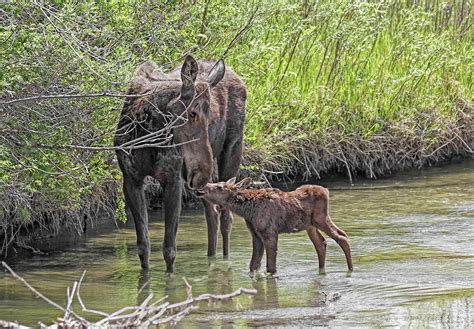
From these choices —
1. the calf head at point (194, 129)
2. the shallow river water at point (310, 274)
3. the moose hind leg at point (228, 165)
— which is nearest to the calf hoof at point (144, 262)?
the shallow river water at point (310, 274)

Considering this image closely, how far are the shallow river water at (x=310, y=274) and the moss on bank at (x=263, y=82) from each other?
29.1 inches

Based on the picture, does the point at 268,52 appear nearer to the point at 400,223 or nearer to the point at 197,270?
the point at 400,223

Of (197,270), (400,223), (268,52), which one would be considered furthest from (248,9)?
(197,270)

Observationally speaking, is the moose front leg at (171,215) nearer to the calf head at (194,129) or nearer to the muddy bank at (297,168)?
the calf head at (194,129)

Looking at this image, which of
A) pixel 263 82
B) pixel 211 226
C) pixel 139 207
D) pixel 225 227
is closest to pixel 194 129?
pixel 139 207

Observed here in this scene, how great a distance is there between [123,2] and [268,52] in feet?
13.4

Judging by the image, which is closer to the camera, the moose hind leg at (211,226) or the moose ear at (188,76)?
the moose ear at (188,76)

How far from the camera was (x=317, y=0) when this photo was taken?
16.2m

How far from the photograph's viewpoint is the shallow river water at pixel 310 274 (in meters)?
8.13

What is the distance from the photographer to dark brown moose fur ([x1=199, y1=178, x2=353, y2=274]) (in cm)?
995

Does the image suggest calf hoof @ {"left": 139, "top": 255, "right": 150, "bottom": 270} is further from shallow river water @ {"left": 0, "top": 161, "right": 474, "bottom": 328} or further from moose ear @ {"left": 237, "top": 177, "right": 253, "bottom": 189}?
moose ear @ {"left": 237, "top": 177, "right": 253, "bottom": 189}

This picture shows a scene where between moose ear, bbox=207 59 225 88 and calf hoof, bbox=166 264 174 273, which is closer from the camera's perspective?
moose ear, bbox=207 59 225 88

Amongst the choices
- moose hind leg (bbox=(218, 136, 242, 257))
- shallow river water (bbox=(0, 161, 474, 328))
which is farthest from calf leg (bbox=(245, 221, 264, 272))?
moose hind leg (bbox=(218, 136, 242, 257))

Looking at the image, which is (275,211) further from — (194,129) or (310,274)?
(194,129)
